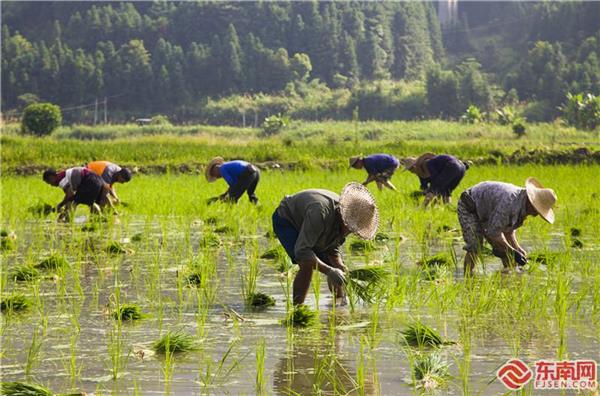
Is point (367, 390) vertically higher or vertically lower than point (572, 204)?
higher

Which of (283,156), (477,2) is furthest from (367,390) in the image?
(477,2)

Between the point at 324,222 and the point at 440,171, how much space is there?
5355 mm

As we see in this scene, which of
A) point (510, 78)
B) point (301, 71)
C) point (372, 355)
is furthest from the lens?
point (301, 71)

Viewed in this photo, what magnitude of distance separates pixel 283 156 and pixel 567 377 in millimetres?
17775

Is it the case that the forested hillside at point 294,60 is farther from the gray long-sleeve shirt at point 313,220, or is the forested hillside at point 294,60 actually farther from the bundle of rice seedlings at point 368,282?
the gray long-sleeve shirt at point 313,220

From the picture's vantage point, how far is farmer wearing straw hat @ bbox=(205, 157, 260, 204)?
36.4 feet

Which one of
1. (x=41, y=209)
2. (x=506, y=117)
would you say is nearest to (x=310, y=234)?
(x=41, y=209)

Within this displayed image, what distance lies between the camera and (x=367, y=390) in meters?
4.10

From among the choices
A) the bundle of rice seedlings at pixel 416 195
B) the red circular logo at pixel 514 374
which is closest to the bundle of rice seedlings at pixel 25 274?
the red circular logo at pixel 514 374

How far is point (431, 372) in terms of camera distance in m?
4.18

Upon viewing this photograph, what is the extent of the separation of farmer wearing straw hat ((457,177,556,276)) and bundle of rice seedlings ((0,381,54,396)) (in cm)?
337

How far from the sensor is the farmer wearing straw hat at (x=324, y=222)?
17.7 feet

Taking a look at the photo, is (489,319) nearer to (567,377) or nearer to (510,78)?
(567,377)

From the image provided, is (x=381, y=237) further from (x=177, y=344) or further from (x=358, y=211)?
(x=177, y=344)
